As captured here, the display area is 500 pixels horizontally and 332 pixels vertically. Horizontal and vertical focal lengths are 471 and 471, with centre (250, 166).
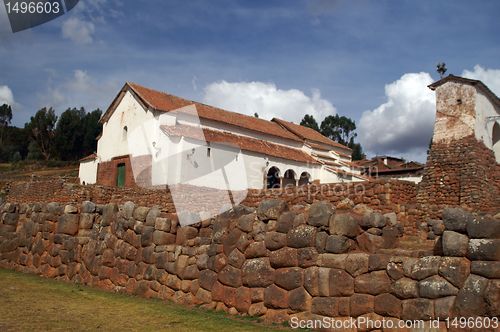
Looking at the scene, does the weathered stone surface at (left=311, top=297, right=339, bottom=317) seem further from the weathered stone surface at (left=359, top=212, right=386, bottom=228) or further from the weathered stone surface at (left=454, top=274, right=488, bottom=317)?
the weathered stone surface at (left=454, top=274, right=488, bottom=317)

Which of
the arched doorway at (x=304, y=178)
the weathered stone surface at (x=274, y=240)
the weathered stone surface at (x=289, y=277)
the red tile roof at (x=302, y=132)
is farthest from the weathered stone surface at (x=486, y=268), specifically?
the red tile roof at (x=302, y=132)

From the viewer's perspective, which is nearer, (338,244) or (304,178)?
(338,244)

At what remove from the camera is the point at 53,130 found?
2542 inches

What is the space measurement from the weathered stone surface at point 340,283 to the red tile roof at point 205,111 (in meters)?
24.0

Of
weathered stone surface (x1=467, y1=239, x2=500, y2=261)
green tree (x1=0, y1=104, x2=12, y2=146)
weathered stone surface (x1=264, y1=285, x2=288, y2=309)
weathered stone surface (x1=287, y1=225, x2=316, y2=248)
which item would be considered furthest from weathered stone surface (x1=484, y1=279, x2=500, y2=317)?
green tree (x1=0, y1=104, x2=12, y2=146)

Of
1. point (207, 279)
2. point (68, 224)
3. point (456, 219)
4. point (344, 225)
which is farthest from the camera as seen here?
point (68, 224)

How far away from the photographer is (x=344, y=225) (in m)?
6.00

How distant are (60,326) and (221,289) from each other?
2.34 metres

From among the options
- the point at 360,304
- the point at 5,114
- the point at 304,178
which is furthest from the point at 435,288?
the point at 5,114

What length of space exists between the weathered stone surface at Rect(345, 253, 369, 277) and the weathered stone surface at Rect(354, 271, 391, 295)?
60 millimetres

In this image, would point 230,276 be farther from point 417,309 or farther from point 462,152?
point 462,152

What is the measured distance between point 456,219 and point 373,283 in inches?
46.1

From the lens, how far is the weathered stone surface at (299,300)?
595cm

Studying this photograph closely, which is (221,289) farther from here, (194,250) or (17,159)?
(17,159)
